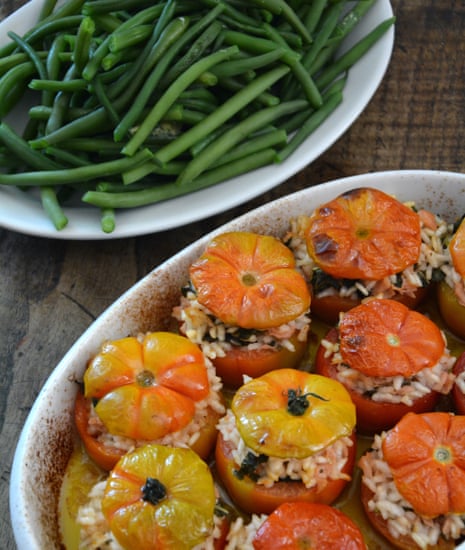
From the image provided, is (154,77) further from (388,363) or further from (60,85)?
(388,363)

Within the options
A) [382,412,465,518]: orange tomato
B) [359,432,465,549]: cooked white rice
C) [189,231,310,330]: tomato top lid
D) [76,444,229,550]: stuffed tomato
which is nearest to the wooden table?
[76,444,229,550]: stuffed tomato

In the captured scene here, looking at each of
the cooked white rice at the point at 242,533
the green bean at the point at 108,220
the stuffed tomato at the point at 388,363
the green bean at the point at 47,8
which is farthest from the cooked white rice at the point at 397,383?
the green bean at the point at 47,8

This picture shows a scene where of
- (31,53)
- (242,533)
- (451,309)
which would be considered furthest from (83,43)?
(242,533)

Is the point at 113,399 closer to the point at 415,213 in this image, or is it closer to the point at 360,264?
the point at 360,264

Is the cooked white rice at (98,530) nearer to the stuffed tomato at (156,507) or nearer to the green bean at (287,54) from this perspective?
the stuffed tomato at (156,507)

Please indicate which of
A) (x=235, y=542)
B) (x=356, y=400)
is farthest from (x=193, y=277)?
(x=235, y=542)

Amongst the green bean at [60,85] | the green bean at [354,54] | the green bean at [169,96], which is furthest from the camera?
the green bean at [354,54]
